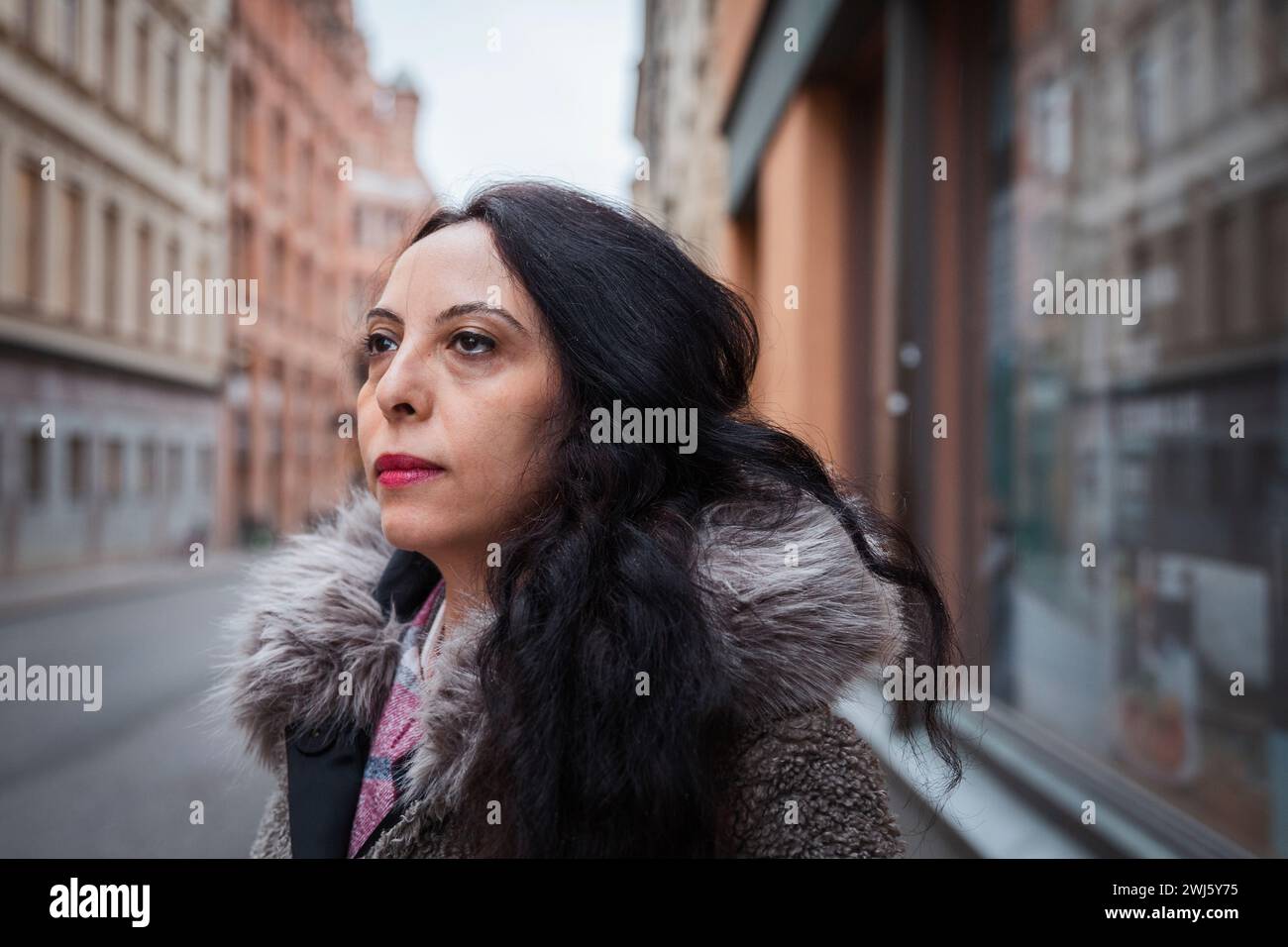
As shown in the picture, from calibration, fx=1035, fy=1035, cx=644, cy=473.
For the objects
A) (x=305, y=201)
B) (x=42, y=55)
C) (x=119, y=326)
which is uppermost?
(x=305, y=201)

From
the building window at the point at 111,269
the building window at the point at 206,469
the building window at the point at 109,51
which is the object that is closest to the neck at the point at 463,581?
the building window at the point at 109,51

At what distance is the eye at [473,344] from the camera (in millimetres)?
1355

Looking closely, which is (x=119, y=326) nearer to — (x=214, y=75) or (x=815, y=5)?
(x=214, y=75)

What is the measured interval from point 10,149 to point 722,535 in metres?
10.8

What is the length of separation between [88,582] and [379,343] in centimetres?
1283

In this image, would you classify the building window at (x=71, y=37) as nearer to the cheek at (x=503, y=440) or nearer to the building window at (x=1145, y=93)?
the building window at (x=1145, y=93)

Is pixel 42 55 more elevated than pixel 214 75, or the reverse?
pixel 214 75

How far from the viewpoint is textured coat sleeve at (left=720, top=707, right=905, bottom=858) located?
1.20 meters

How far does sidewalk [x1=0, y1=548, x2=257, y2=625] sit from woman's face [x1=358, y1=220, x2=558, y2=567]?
9.14 m

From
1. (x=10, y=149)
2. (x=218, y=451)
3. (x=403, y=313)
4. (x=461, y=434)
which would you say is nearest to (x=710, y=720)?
(x=461, y=434)

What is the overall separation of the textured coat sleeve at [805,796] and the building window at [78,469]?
14.2 meters

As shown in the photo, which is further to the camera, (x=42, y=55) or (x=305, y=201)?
(x=305, y=201)
